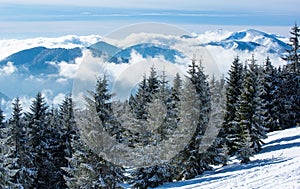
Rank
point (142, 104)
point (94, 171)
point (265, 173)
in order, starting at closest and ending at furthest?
point (265, 173)
point (94, 171)
point (142, 104)

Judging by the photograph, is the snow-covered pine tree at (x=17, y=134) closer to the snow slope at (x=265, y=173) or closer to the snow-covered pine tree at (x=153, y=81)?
the snow slope at (x=265, y=173)

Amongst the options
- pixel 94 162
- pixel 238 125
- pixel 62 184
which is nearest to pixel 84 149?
pixel 94 162

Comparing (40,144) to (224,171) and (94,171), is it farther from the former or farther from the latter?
(224,171)

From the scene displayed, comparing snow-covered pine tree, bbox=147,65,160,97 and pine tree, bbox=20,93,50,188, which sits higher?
snow-covered pine tree, bbox=147,65,160,97

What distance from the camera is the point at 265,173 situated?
23250 millimetres

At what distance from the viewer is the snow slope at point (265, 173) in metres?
A: 20.6

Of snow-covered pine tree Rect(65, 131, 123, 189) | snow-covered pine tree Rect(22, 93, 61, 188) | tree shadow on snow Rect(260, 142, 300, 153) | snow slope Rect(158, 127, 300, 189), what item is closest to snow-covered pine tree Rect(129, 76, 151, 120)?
Result: snow-covered pine tree Rect(65, 131, 123, 189)

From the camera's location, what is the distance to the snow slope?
20625 millimetres

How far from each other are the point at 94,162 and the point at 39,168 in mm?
12285

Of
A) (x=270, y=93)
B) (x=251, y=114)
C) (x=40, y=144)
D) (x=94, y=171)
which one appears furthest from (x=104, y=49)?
(x=270, y=93)

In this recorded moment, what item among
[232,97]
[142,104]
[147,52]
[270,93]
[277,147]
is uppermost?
[147,52]

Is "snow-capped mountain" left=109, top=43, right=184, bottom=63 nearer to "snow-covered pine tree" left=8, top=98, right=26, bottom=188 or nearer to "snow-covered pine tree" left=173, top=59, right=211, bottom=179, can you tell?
"snow-covered pine tree" left=173, top=59, right=211, bottom=179

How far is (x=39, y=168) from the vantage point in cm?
3503

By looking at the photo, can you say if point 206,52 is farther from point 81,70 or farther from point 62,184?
point 62,184
